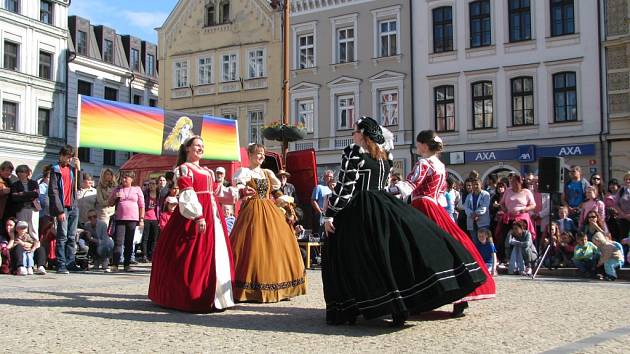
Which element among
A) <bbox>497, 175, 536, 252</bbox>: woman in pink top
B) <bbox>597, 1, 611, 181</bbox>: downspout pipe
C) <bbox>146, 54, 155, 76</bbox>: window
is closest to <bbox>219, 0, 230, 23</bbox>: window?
<bbox>146, 54, 155, 76</bbox>: window

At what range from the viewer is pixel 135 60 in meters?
47.1

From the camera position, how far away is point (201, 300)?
705 centimetres

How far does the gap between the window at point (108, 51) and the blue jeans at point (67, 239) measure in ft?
112

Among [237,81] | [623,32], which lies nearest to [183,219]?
[623,32]

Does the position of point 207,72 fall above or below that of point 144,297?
above

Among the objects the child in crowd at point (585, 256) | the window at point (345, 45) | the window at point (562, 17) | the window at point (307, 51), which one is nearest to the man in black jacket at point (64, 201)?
the child in crowd at point (585, 256)

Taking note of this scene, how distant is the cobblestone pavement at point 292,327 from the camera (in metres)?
5.21

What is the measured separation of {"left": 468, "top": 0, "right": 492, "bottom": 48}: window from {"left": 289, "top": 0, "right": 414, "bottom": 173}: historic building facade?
99.8 inches

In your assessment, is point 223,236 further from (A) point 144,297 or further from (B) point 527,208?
(B) point 527,208

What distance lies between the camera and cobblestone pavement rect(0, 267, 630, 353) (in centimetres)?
521

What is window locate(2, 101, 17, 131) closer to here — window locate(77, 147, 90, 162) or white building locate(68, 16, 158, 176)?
white building locate(68, 16, 158, 176)

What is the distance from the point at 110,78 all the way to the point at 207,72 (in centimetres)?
1059

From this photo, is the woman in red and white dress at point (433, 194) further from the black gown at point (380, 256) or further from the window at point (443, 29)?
the window at point (443, 29)

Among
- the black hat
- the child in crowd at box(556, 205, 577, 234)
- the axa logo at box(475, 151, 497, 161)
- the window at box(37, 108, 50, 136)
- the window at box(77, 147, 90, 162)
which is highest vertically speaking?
the window at box(37, 108, 50, 136)
